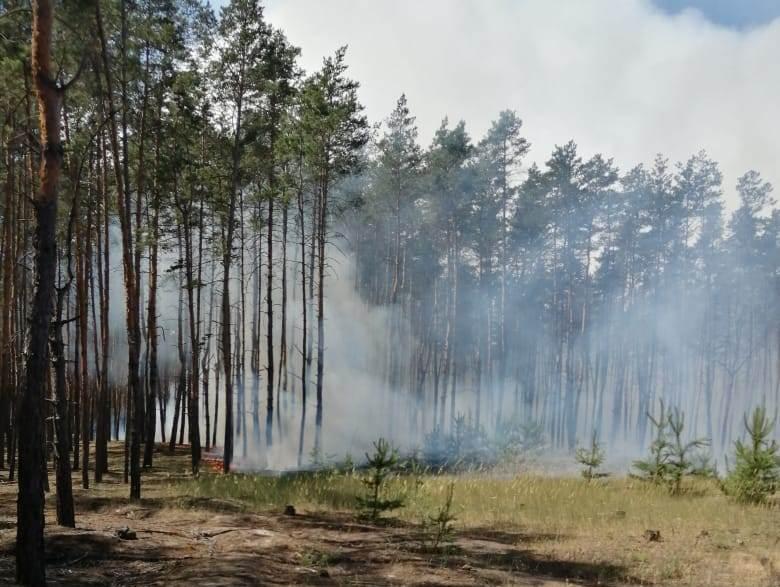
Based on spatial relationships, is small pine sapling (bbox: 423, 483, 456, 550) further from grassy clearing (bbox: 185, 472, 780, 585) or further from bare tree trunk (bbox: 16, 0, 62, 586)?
bare tree trunk (bbox: 16, 0, 62, 586)

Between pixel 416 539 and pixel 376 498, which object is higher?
pixel 376 498

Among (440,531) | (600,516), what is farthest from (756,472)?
(440,531)

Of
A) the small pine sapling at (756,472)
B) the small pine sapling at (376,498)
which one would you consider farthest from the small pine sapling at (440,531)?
the small pine sapling at (756,472)

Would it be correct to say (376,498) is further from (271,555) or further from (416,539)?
(271,555)

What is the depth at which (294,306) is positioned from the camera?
4059 centimetres

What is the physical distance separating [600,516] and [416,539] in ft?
12.1

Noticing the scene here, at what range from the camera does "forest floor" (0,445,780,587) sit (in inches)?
276

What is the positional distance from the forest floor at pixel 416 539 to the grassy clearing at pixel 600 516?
32mm

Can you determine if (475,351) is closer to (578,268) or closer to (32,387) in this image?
(578,268)

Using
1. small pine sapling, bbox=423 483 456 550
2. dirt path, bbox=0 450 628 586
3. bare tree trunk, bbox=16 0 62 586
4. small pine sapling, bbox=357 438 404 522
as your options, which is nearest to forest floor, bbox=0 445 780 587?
dirt path, bbox=0 450 628 586

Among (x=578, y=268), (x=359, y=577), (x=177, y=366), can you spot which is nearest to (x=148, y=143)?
(x=359, y=577)

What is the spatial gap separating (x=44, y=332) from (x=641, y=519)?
9901 millimetres

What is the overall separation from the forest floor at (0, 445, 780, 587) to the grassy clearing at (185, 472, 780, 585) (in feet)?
0.11

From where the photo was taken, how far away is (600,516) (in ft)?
34.5
